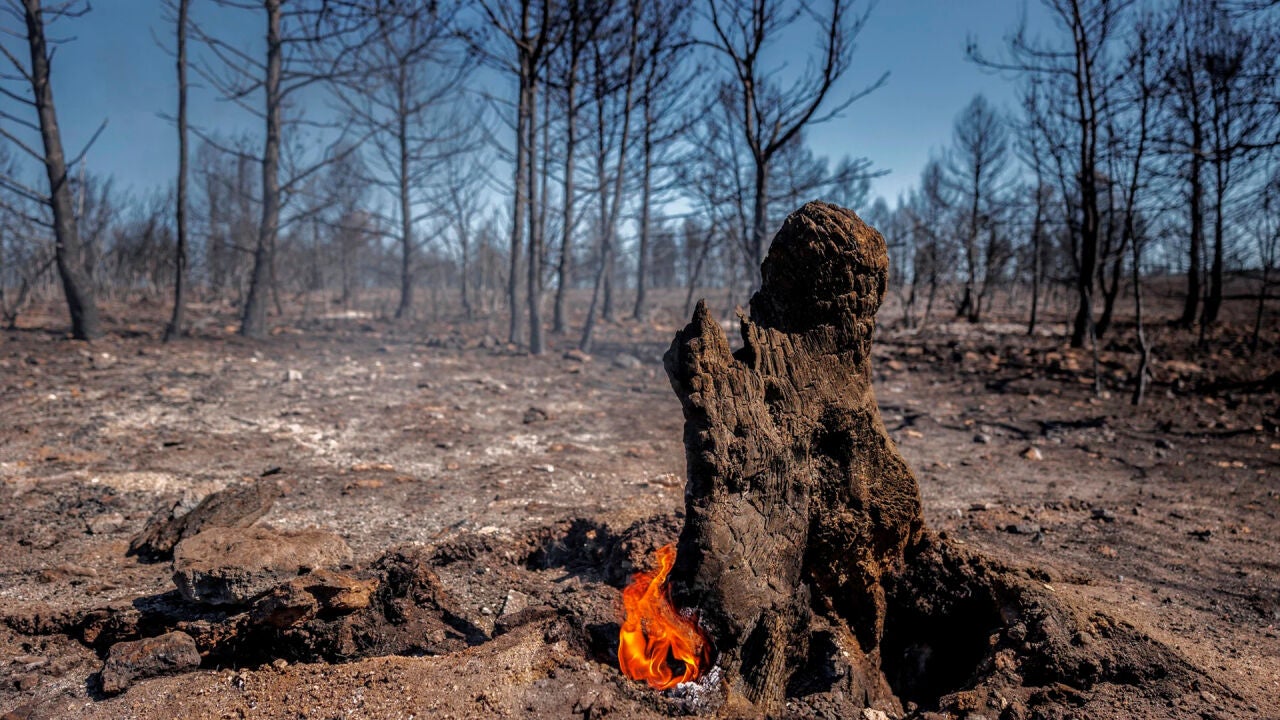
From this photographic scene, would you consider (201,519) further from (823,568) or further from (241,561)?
(823,568)

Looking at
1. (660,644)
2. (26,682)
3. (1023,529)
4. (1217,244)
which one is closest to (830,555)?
(660,644)

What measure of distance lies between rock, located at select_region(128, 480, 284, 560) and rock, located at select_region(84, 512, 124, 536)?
0.62 feet

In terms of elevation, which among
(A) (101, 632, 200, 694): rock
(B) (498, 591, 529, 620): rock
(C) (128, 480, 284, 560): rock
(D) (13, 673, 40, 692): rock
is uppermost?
(C) (128, 480, 284, 560): rock

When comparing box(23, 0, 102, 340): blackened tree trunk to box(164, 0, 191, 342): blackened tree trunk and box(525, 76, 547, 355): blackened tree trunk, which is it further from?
box(525, 76, 547, 355): blackened tree trunk

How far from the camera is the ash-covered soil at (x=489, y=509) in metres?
2.57

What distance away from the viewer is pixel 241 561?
3.13m

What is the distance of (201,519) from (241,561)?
997mm

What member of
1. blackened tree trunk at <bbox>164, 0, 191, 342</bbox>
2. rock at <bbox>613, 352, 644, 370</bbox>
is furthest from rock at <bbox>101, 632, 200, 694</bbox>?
blackened tree trunk at <bbox>164, 0, 191, 342</bbox>

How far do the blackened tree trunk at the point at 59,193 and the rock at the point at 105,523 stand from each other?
7.32 m

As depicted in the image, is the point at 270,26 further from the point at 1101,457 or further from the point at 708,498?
the point at 1101,457

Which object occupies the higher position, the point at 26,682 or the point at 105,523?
the point at 105,523

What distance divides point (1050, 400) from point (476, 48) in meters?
10.9

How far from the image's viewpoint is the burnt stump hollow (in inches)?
101

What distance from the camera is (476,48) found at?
37.0 feet
